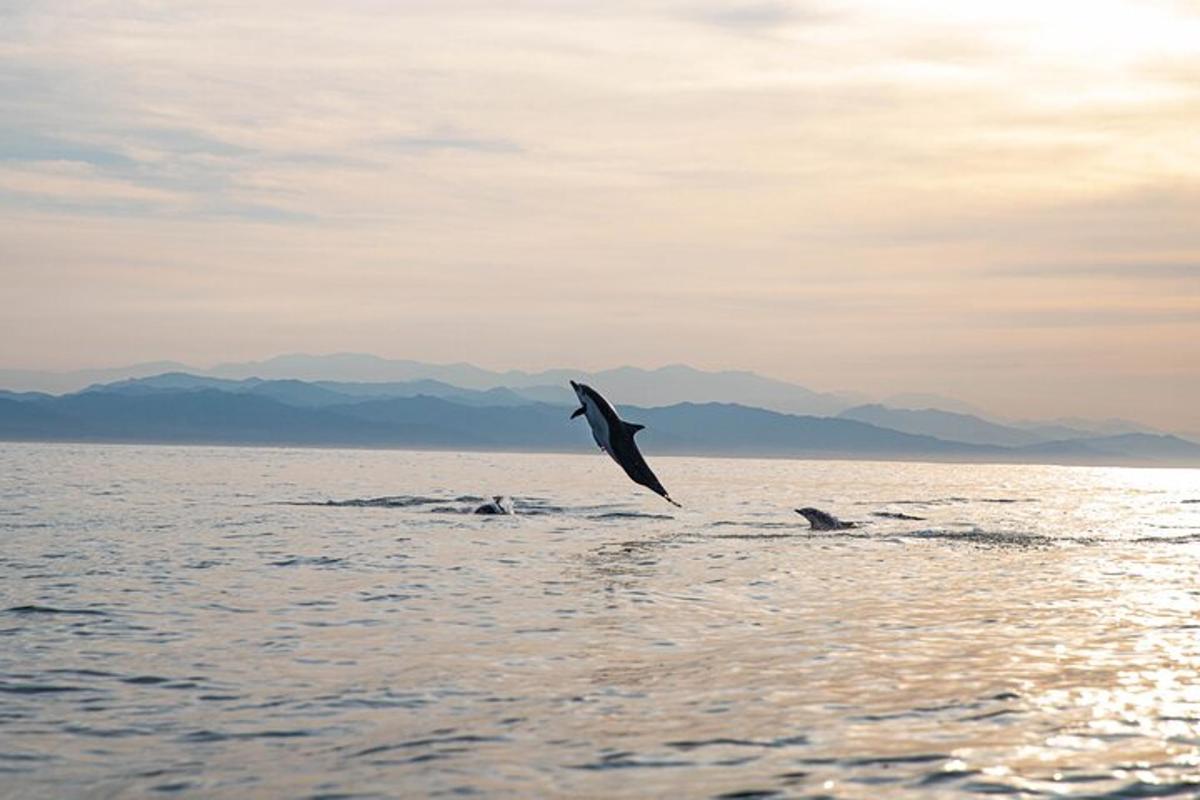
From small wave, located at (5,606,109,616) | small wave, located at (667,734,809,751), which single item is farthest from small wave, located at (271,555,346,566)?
small wave, located at (667,734,809,751)

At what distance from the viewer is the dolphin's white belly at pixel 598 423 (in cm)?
3388

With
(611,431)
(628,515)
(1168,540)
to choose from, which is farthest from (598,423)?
(628,515)

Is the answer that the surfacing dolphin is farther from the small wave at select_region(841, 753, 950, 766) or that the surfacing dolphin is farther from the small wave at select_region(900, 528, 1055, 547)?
the small wave at select_region(841, 753, 950, 766)

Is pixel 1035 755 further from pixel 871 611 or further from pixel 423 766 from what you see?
pixel 871 611

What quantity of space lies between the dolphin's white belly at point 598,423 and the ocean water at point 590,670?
9.69 feet

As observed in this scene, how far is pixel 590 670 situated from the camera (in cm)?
1723

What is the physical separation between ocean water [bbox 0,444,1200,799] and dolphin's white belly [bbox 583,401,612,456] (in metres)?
2.95

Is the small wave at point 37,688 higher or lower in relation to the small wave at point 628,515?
lower

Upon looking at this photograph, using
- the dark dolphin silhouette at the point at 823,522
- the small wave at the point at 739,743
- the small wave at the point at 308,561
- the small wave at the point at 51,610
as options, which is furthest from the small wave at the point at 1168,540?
the small wave at the point at 739,743

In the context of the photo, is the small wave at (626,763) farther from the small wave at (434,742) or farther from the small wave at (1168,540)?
the small wave at (1168,540)

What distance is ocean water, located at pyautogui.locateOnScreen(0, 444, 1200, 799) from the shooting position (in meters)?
12.0

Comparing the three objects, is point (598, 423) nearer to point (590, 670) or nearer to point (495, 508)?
point (590, 670)

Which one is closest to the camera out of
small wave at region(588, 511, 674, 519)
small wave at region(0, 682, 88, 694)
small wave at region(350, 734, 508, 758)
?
small wave at region(350, 734, 508, 758)

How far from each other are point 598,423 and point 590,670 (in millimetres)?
17147
